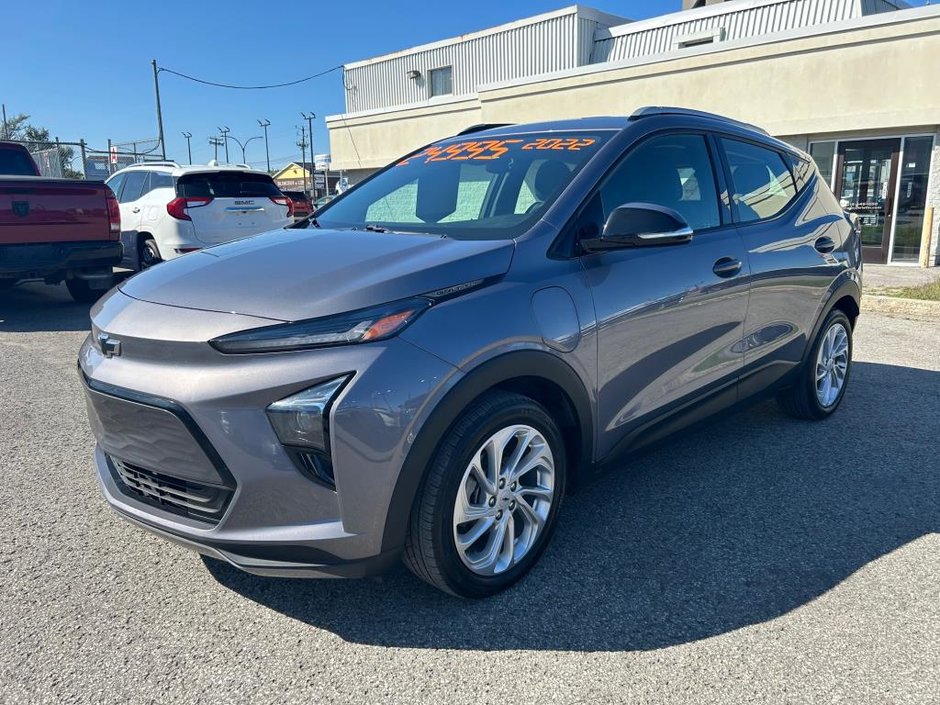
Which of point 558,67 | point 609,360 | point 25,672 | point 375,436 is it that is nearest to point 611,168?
point 609,360

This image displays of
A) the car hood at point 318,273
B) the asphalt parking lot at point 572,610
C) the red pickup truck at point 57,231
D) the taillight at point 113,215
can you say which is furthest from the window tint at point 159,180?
the car hood at point 318,273

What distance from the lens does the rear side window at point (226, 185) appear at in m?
9.59

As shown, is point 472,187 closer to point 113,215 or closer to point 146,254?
point 113,215

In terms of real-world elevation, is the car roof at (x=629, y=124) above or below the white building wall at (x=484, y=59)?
below

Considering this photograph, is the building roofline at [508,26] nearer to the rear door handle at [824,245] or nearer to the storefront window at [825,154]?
the storefront window at [825,154]

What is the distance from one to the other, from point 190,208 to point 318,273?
307 inches

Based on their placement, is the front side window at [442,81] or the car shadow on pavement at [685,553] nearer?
the car shadow on pavement at [685,553]

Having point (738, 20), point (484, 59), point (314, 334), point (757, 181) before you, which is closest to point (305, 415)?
point (314, 334)

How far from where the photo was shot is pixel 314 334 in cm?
224

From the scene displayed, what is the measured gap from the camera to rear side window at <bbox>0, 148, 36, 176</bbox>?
1006 cm

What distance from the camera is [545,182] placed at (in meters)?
3.17

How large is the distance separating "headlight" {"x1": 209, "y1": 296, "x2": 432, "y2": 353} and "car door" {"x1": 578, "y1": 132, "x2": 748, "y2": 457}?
1.00 metres

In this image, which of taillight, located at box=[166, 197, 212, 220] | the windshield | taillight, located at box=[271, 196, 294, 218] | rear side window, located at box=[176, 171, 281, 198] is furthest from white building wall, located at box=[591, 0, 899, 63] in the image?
the windshield

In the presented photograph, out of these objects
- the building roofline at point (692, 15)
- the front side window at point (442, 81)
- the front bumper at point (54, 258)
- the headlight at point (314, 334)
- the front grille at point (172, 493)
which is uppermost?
the building roofline at point (692, 15)
